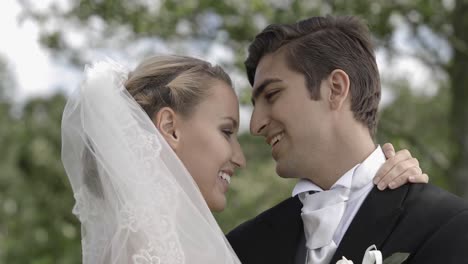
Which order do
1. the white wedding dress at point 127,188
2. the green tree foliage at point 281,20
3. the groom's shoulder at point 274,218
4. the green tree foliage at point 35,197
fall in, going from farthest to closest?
the green tree foliage at point 35,197, the green tree foliage at point 281,20, the groom's shoulder at point 274,218, the white wedding dress at point 127,188

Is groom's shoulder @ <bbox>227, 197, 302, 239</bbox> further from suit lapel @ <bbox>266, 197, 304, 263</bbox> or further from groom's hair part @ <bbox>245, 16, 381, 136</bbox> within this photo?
groom's hair part @ <bbox>245, 16, 381, 136</bbox>

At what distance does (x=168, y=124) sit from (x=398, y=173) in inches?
45.9

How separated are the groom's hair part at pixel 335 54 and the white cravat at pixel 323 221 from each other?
47 centimetres

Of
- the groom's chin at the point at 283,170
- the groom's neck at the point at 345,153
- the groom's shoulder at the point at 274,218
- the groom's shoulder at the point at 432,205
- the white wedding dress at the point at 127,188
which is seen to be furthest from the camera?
the groom's shoulder at the point at 274,218

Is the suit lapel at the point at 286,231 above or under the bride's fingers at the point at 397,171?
under

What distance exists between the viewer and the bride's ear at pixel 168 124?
13.0ft

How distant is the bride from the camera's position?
3.60 m

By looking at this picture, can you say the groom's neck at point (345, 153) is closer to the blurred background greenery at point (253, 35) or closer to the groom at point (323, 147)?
the groom at point (323, 147)

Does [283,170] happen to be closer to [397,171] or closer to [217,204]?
[217,204]

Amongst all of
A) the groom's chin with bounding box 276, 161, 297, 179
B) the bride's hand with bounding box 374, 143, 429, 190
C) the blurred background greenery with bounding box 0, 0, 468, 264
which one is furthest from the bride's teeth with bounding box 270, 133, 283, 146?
the blurred background greenery with bounding box 0, 0, 468, 264

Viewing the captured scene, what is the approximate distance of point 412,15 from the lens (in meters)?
9.88

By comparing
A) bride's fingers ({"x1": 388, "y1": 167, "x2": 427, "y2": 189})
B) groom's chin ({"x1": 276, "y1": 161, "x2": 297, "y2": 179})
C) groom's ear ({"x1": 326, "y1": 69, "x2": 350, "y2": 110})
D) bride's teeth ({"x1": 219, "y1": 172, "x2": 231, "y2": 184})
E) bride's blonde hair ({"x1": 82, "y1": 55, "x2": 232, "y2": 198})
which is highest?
groom's ear ({"x1": 326, "y1": 69, "x2": 350, "y2": 110})

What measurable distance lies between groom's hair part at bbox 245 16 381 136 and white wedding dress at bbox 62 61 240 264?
3.05 ft

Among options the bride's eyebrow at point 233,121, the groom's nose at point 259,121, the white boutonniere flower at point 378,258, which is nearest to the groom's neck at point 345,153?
the groom's nose at point 259,121
